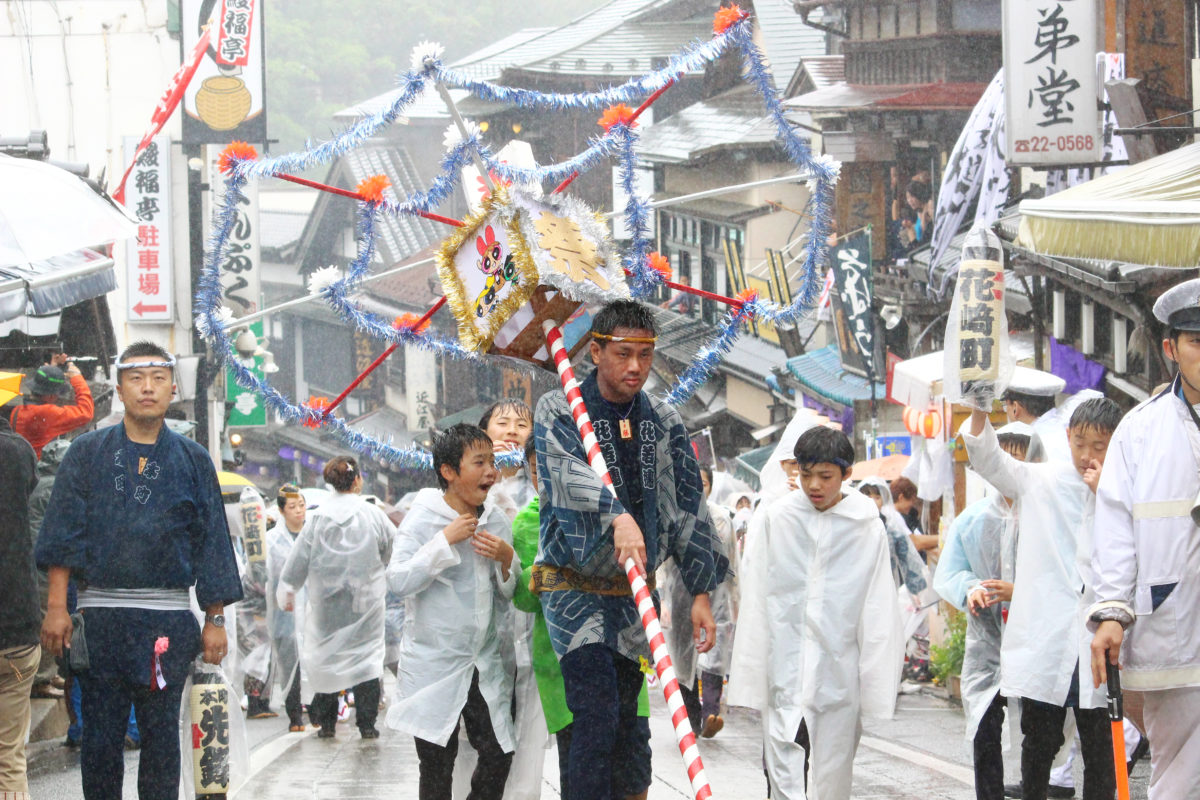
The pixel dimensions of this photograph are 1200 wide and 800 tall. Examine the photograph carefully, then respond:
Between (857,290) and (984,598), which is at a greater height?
(857,290)

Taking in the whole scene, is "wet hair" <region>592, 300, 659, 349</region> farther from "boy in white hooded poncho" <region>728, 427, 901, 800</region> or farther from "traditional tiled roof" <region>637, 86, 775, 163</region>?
"traditional tiled roof" <region>637, 86, 775, 163</region>

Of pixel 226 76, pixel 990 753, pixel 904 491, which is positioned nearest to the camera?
pixel 990 753

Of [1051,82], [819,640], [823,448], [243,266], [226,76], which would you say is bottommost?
[819,640]

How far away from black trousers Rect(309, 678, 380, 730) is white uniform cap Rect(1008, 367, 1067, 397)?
513cm

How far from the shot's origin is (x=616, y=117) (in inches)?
279

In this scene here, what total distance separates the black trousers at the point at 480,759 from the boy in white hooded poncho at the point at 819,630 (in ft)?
3.62

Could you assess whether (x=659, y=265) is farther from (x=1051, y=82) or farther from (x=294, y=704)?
(x=1051, y=82)

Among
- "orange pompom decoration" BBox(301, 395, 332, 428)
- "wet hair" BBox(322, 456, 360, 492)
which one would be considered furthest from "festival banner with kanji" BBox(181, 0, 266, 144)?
"orange pompom decoration" BBox(301, 395, 332, 428)

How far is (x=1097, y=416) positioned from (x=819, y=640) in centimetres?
155

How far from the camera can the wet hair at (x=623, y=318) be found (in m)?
5.55

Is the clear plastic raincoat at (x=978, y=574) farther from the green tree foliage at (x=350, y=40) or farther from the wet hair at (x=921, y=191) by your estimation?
the green tree foliage at (x=350, y=40)

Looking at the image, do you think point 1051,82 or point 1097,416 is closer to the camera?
point 1097,416

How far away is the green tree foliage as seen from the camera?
194 ft

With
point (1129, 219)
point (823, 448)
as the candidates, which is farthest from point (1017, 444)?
point (823, 448)
